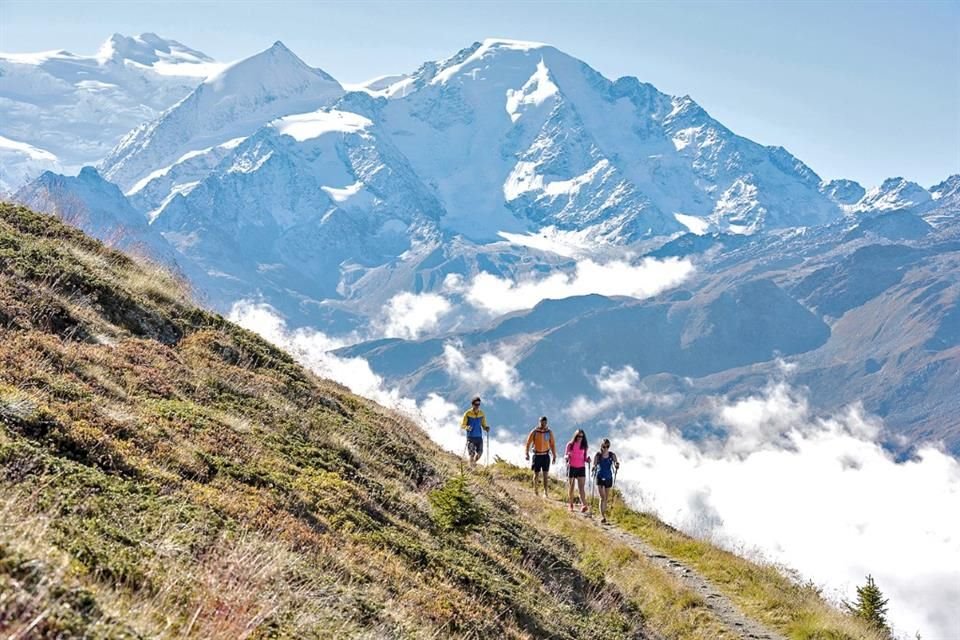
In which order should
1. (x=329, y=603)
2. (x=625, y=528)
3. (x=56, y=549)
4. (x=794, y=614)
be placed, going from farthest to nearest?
(x=625, y=528) → (x=794, y=614) → (x=329, y=603) → (x=56, y=549)

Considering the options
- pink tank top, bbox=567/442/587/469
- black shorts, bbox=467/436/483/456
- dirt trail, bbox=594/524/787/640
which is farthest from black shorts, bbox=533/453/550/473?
dirt trail, bbox=594/524/787/640

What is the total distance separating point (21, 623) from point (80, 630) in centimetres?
36

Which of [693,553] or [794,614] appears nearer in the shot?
[794,614]

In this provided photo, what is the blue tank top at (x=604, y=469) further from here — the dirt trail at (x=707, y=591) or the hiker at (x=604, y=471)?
the dirt trail at (x=707, y=591)

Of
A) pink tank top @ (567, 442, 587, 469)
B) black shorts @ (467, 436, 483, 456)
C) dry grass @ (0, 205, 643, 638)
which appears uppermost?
pink tank top @ (567, 442, 587, 469)

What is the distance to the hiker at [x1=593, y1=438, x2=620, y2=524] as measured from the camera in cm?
2545

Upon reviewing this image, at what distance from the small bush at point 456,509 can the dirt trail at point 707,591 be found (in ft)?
24.7

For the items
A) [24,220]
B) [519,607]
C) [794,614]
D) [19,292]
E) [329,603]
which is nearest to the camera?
[329,603]

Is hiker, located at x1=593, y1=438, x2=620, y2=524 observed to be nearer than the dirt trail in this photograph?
No

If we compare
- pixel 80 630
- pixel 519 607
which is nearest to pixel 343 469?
pixel 519 607

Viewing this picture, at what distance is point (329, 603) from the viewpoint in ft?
24.4

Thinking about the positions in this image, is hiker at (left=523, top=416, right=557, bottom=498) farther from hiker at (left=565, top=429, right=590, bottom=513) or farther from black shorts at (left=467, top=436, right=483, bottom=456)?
black shorts at (left=467, top=436, right=483, bottom=456)

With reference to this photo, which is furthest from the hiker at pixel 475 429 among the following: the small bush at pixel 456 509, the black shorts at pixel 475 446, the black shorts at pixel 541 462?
the small bush at pixel 456 509

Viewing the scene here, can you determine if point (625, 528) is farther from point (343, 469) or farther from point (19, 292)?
point (19, 292)
